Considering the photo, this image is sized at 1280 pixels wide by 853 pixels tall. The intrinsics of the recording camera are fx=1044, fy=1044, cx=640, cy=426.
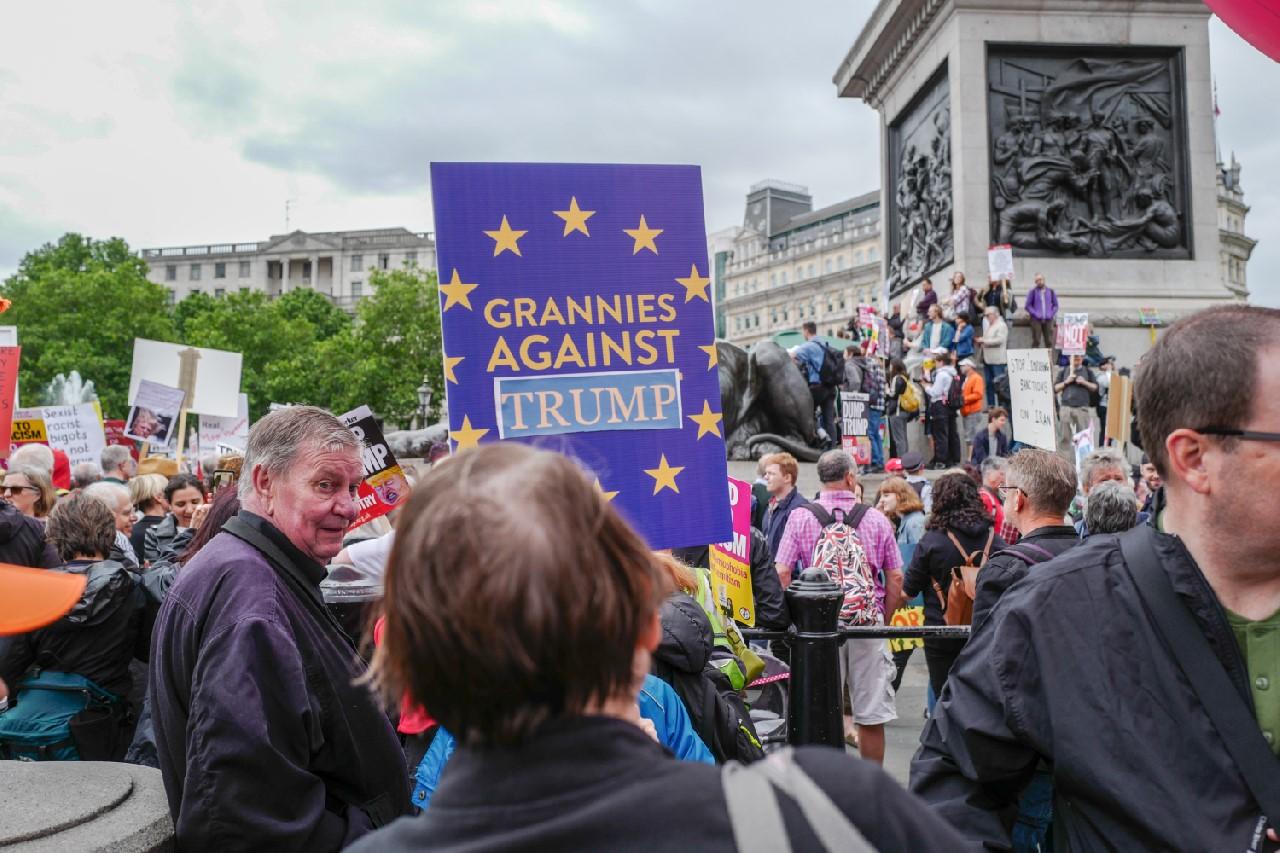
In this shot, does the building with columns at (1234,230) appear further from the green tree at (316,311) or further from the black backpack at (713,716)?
the black backpack at (713,716)

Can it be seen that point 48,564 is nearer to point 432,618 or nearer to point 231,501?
point 231,501

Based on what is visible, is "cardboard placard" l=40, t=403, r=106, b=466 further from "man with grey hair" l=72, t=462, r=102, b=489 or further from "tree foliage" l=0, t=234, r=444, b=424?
"tree foliage" l=0, t=234, r=444, b=424

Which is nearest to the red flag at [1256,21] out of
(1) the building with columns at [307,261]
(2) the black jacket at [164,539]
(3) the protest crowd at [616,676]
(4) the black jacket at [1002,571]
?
(3) the protest crowd at [616,676]

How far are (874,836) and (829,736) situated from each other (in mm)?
3155

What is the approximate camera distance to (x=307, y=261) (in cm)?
10138

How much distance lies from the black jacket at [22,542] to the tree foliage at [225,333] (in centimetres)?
4074

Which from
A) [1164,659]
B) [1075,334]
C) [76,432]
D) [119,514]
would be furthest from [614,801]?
[1075,334]

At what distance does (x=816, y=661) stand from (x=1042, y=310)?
37.7 ft

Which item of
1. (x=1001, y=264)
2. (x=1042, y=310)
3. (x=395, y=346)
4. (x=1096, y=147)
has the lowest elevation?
(x=1042, y=310)

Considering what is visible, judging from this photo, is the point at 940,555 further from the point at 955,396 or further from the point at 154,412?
the point at 154,412

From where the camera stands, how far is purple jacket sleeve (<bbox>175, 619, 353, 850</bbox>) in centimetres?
200

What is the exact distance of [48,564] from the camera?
15.7 ft

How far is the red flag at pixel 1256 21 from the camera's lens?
10.2ft

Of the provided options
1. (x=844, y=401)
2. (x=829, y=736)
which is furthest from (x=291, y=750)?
(x=844, y=401)
